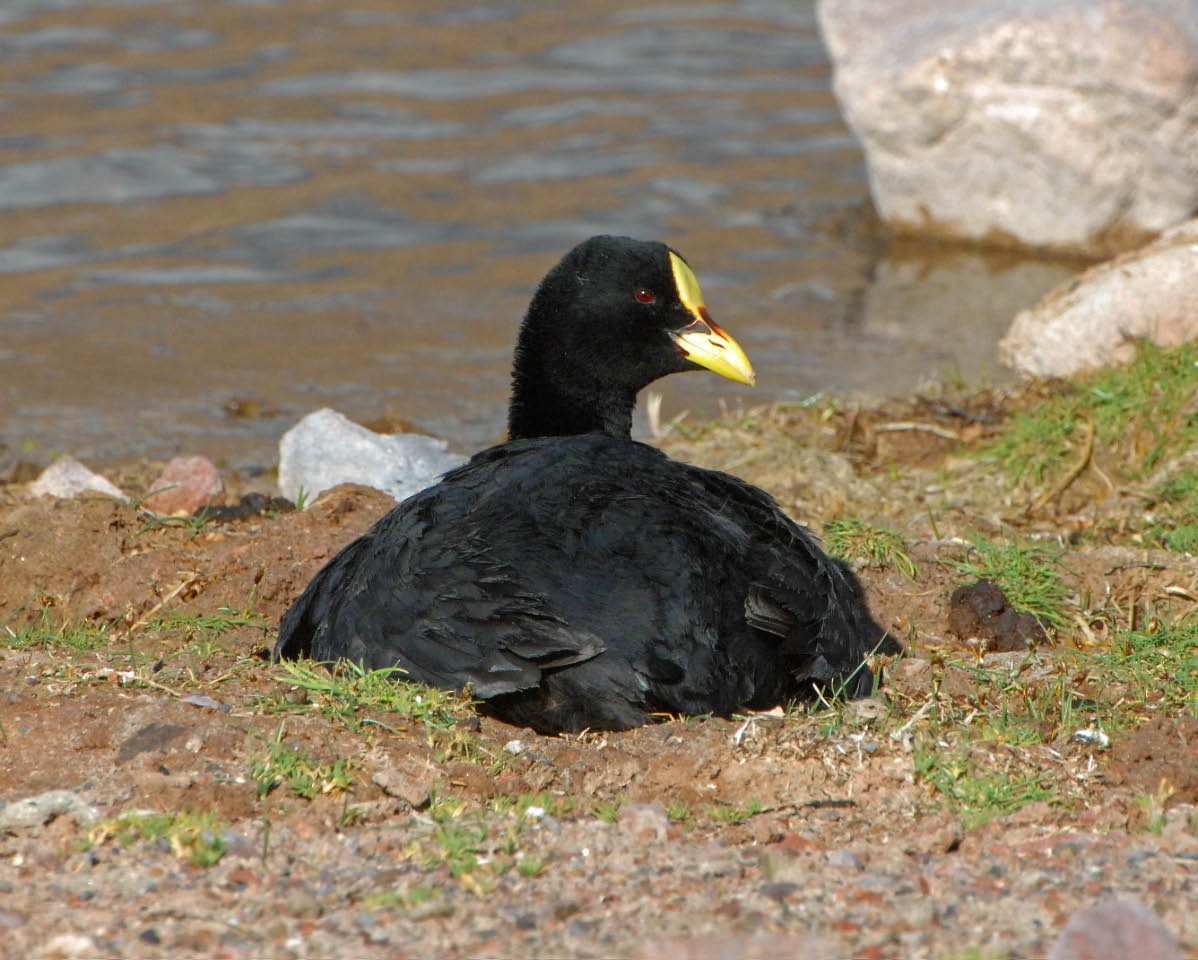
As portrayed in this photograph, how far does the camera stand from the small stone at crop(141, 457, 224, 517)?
661 cm

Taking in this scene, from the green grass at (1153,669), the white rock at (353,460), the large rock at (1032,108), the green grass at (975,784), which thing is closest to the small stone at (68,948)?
the green grass at (975,784)

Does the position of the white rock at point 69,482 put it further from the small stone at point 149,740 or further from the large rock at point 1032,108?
the large rock at point 1032,108

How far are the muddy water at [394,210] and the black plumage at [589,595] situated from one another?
3.63 m

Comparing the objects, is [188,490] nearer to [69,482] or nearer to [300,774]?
[69,482]

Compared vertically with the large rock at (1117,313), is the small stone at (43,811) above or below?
below

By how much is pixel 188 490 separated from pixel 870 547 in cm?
270

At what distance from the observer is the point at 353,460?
6441 mm

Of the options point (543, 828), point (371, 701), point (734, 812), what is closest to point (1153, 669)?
point (734, 812)

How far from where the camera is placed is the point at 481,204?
468 inches

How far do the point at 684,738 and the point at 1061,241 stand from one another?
306 inches

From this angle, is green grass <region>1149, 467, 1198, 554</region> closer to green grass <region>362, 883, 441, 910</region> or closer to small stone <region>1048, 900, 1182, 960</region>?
small stone <region>1048, 900, 1182, 960</region>

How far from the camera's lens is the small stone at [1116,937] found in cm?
290

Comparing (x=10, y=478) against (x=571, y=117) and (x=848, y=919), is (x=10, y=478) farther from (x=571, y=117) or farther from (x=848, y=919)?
(x=571, y=117)

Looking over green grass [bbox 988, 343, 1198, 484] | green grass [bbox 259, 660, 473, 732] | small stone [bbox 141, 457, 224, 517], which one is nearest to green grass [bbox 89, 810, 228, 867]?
green grass [bbox 259, 660, 473, 732]
